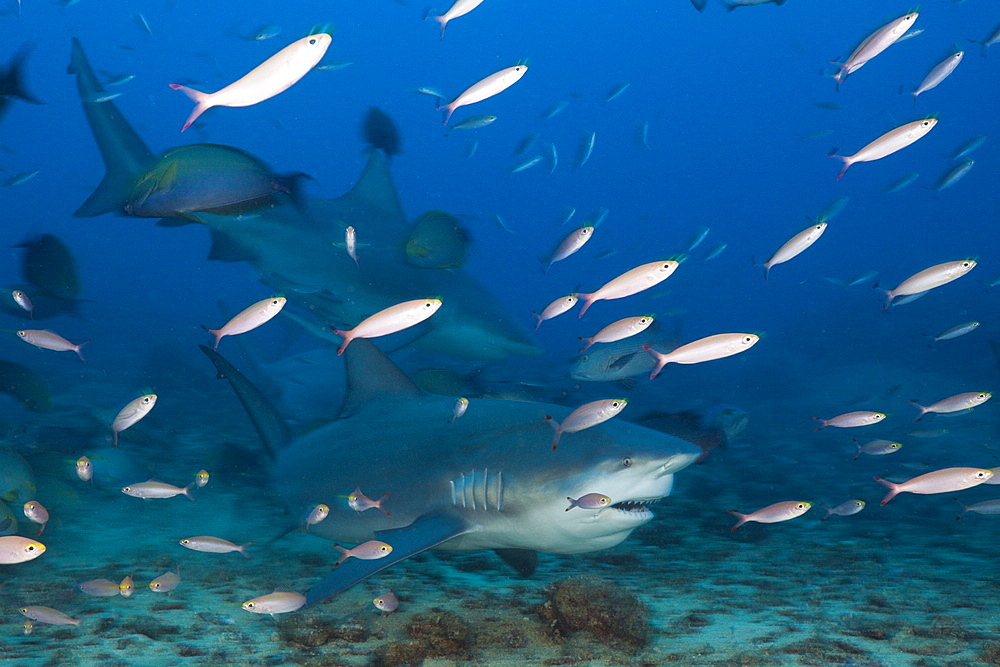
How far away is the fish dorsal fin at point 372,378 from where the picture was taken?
4.07 metres

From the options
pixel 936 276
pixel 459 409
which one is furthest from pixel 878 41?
pixel 459 409

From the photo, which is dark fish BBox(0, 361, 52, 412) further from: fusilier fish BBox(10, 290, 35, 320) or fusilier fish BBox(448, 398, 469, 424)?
fusilier fish BBox(448, 398, 469, 424)

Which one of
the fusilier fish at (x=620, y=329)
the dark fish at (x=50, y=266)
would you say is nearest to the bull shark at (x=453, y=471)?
the fusilier fish at (x=620, y=329)

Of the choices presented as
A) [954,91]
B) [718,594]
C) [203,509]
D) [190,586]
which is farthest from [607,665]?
[954,91]

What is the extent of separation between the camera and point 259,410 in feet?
13.3

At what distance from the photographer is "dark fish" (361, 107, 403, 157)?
21.3 feet

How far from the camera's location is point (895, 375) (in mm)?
14922

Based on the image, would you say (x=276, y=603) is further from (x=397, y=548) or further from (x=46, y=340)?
(x=46, y=340)

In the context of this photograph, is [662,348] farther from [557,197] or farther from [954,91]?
[557,197]

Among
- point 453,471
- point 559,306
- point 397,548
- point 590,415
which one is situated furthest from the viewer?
point 559,306

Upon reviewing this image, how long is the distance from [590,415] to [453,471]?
977 mm

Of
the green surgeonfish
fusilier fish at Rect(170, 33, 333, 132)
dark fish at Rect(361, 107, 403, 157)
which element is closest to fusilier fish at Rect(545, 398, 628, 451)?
fusilier fish at Rect(170, 33, 333, 132)

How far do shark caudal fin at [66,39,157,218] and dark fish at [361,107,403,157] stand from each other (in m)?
2.49

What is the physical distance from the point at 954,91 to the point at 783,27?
A: 1412 inches
